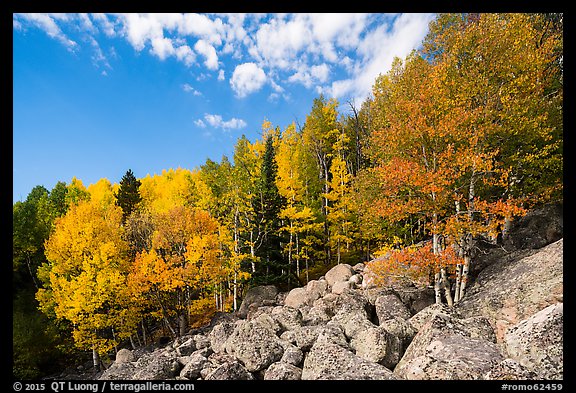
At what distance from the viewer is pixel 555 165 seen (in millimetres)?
12812

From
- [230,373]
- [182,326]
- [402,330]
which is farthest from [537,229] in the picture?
[182,326]

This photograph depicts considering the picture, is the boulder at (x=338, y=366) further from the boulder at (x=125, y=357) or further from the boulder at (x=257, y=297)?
the boulder at (x=125, y=357)

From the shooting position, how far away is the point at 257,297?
2122 cm

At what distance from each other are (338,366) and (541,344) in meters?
4.58

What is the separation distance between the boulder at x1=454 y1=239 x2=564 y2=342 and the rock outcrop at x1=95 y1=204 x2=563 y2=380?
0.10ft

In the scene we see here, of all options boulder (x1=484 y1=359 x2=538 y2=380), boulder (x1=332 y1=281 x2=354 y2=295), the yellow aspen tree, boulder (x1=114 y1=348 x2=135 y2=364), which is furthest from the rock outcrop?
the yellow aspen tree

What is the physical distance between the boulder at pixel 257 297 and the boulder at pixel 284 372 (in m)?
Answer: 11.5

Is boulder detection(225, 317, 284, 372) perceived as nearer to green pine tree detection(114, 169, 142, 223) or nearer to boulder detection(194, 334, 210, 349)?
boulder detection(194, 334, 210, 349)

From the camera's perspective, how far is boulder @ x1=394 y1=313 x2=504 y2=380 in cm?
613

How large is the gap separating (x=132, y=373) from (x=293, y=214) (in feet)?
47.4

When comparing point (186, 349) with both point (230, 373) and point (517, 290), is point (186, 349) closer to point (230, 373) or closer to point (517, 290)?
point (230, 373)
